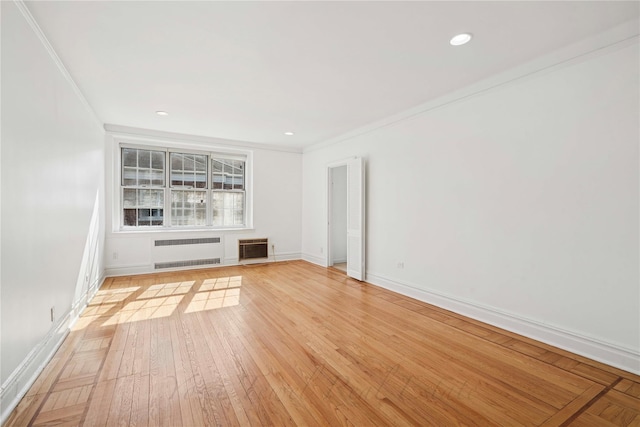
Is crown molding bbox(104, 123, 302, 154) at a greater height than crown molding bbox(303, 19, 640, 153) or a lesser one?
greater

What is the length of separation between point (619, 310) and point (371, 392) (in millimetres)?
2101

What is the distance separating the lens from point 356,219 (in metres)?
4.96

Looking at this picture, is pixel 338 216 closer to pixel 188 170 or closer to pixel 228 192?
pixel 228 192

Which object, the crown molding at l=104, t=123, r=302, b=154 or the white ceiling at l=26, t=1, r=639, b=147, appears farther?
the crown molding at l=104, t=123, r=302, b=154

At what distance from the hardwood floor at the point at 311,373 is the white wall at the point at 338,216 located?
2.99 meters

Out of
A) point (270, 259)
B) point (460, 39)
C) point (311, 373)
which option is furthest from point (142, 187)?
point (460, 39)

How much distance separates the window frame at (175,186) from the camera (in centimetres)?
529

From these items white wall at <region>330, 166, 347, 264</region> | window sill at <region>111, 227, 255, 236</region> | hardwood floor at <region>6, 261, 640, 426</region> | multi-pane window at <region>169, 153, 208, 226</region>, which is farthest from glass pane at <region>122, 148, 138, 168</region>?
white wall at <region>330, 166, 347, 264</region>

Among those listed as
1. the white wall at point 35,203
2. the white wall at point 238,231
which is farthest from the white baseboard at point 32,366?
the white wall at point 238,231

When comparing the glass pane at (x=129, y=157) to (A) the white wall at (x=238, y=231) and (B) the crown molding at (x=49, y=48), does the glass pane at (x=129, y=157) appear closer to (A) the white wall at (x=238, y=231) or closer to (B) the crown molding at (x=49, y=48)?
(A) the white wall at (x=238, y=231)

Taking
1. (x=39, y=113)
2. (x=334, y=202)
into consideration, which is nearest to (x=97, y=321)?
(x=39, y=113)

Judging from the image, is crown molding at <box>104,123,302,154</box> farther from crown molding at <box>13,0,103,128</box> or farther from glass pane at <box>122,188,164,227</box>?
crown molding at <box>13,0,103,128</box>

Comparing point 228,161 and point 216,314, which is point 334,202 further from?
point 216,314

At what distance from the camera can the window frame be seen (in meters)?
5.29
